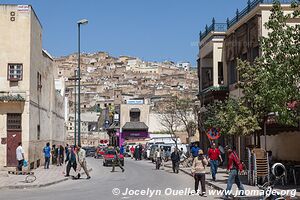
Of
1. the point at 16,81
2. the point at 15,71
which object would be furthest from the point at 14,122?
the point at 15,71

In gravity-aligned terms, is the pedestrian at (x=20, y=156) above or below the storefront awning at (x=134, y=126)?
below

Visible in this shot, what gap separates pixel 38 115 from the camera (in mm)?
38000

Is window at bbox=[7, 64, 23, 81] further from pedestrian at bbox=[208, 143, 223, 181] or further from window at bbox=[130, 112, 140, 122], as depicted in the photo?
window at bbox=[130, 112, 140, 122]

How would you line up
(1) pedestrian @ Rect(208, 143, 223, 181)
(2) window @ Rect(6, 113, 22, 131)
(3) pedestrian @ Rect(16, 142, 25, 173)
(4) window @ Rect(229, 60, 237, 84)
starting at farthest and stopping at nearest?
(4) window @ Rect(229, 60, 237, 84), (2) window @ Rect(6, 113, 22, 131), (3) pedestrian @ Rect(16, 142, 25, 173), (1) pedestrian @ Rect(208, 143, 223, 181)

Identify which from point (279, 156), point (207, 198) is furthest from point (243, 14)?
point (207, 198)

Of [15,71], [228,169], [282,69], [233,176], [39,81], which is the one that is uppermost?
[15,71]

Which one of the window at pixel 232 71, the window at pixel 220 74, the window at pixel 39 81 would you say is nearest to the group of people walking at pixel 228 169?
the window at pixel 232 71

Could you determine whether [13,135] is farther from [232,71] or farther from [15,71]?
[232,71]

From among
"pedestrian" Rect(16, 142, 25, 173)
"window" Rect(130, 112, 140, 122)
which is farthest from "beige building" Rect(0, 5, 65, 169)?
"window" Rect(130, 112, 140, 122)

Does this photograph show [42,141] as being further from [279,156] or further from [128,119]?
[128,119]

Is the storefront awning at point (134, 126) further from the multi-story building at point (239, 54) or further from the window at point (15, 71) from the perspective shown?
the window at point (15, 71)

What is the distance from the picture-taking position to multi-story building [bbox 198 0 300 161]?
103 ft

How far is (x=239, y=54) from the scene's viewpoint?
36.8m

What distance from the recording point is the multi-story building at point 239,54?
31484 mm
